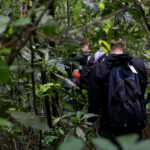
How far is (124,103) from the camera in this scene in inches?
87.1

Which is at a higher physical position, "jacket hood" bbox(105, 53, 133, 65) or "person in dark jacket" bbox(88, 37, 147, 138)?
"jacket hood" bbox(105, 53, 133, 65)

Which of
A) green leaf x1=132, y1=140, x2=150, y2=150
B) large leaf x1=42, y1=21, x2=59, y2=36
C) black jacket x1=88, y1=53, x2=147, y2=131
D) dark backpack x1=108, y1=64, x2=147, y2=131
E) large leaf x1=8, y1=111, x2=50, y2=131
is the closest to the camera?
green leaf x1=132, y1=140, x2=150, y2=150

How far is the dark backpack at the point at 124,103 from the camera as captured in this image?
2.22 meters

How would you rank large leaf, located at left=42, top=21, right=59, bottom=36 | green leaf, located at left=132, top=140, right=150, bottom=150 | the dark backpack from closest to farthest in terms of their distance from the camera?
green leaf, located at left=132, top=140, right=150, bottom=150, large leaf, located at left=42, top=21, right=59, bottom=36, the dark backpack

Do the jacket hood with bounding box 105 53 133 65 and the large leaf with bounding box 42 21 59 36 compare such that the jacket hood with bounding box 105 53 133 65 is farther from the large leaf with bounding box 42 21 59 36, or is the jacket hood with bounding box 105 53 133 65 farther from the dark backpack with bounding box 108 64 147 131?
the large leaf with bounding box 42 21 59 36

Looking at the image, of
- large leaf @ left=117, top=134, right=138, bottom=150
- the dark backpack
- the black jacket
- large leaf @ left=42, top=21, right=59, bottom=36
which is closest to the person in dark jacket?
the black jacket

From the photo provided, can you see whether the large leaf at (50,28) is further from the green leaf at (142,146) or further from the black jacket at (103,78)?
the black jacket at (103,78)

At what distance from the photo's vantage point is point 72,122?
1.99 m

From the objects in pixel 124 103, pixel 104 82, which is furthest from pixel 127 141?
pixel 104 82

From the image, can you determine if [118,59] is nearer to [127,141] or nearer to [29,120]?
[29,120]

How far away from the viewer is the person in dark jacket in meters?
2.33

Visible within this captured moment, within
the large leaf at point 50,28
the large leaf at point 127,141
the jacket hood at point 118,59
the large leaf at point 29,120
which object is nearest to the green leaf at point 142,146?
the large leaf at point 127,141

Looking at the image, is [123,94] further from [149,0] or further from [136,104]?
[149,0]

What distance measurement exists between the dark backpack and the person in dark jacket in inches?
4.0
